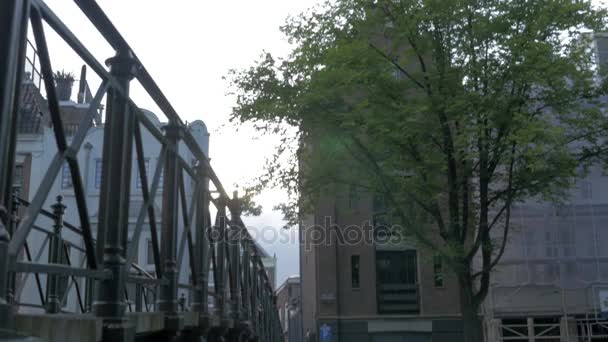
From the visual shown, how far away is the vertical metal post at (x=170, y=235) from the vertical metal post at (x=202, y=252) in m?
1.04

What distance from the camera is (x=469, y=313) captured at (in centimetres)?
1591

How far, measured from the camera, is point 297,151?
1684cm

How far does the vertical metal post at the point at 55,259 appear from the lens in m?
5.50

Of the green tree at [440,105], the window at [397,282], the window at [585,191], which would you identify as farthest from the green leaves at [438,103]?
the window at [397,282]

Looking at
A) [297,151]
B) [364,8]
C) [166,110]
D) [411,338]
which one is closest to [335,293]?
[411,338]

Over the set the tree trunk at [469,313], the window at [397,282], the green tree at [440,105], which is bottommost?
the tree trunk at [469,313]

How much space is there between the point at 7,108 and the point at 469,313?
1507cm

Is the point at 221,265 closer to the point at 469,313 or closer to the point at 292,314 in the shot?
the point at 469,313

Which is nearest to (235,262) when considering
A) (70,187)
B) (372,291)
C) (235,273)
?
(235,273)

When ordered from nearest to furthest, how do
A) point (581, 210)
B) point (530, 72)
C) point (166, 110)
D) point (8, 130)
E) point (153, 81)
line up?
point (8, 130) → point (153, 81) → point (166, 110) → point (530, 72) → point (581, 210)

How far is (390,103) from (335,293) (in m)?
21.2

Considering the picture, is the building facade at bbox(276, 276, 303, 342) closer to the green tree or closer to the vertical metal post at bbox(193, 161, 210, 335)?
the green tree

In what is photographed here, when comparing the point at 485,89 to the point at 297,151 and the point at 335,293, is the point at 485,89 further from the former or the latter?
the point at 335,293

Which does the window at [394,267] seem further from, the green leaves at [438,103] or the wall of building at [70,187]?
the green leaves at [438,103]
